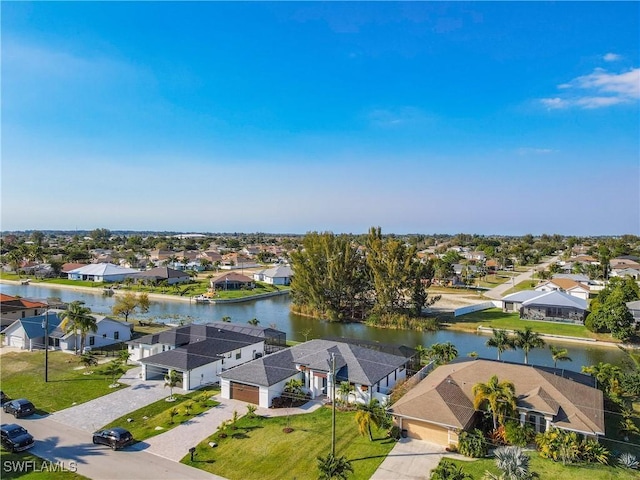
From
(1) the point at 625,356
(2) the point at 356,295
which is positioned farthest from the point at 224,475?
(2) the point at 356,295

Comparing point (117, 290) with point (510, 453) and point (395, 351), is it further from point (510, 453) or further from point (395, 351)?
point (510, 453)

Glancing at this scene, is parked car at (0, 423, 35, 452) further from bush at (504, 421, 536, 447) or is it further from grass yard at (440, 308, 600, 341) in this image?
grass yard at (440, 308, 600, 341)

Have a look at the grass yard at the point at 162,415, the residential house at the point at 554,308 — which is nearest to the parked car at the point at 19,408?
the grass yard at the point at 162,415

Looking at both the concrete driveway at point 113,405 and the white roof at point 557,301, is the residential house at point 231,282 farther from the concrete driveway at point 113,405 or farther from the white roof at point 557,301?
the concrete driveway at point 113,405

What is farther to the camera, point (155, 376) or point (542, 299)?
point (542, 299)

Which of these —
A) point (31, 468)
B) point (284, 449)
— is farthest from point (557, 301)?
point (31, 468)

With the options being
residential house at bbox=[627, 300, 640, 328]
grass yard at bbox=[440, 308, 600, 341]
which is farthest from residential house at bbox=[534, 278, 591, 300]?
residential house at bbox=[627, 300, 640, 328]
